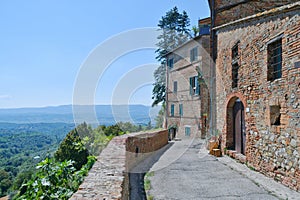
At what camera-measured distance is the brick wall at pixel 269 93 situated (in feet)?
17.2

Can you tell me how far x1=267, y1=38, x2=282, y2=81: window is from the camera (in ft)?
19.8

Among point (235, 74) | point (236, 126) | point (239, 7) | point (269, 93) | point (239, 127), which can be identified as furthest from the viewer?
point (239, 7)

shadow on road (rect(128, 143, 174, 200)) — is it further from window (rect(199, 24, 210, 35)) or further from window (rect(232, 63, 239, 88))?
window (rect(199, 24, 210, 35))

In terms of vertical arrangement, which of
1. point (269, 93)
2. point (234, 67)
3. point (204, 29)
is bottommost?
point (269, 93)

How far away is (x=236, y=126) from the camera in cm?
912

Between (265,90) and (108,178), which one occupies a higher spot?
(265,90)

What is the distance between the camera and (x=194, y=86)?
16984mm

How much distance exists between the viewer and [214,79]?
11.6 m

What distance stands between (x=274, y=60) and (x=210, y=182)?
3370 millimetres

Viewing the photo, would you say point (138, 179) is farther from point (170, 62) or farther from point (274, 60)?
point (170, 62)

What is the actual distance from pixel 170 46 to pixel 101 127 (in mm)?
17131

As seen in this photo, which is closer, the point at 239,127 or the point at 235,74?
the point at 239,127

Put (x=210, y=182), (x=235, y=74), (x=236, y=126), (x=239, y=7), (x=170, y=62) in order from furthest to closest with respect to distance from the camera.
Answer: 1. (x=170, y=62)
2. (x=239, y=7)
3. (x=236, y=126)
4. (x=235, y=74)
5. (x=210, y=182)

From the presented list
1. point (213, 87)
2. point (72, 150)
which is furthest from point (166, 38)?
point (72, 150)
